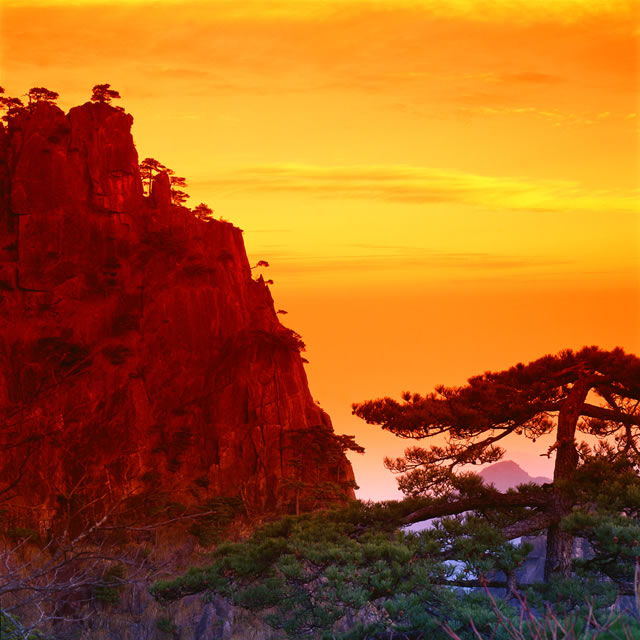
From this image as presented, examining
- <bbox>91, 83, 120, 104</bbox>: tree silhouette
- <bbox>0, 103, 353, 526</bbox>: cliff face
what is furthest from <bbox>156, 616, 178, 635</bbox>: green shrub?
<bbox>91, 83, 120, 104</bbox>: tree silhouette

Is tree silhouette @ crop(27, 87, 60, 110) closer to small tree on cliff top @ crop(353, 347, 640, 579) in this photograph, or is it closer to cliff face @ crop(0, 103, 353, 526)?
cliff face @ crop(0, 103, 353, 526)

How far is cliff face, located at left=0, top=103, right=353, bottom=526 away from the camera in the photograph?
40312 millimetres

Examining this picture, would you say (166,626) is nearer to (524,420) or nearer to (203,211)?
(524,420)

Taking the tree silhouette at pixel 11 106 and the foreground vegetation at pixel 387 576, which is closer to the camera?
the foreground vegetation at pixel 387 576

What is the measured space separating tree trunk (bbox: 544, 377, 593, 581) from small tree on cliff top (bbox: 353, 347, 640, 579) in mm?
17

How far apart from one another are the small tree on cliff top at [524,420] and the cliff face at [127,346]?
2609 centimetres

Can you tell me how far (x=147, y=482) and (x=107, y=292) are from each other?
403 inches

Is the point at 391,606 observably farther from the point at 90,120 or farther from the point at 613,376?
the point at 90,120

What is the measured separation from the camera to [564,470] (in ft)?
46.8

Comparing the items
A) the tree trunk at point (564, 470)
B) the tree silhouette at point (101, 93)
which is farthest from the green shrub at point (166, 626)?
the tree silhouette at point (101, 93)

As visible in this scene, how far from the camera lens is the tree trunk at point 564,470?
13.8 meters

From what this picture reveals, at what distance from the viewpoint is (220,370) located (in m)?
43.8

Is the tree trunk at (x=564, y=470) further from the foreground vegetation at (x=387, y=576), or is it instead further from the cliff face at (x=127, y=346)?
the cliff face at (x=127, y=346)

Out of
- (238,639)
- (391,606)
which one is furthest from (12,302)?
(391,606)
